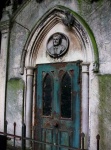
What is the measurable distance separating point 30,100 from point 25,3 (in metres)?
2.47

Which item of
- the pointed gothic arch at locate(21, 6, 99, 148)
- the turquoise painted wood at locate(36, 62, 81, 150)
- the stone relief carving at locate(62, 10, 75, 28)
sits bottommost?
the turquoise painted wood at locate(36, 62, 81, 150)

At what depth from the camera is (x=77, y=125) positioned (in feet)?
16.5

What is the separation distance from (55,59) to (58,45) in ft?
1.05

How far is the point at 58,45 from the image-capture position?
18.0ft

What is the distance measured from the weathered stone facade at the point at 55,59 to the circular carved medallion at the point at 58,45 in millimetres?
93

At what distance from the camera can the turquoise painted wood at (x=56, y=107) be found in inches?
200

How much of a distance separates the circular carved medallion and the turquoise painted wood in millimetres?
250

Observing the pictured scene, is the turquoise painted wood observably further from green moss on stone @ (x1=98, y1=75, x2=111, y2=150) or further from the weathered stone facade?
green moss on stone @ (x1=98, y1=75, x2=111, y2=150)

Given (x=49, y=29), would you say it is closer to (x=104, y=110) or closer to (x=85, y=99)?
(x=85, y=99)

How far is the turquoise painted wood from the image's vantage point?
5.09 metres

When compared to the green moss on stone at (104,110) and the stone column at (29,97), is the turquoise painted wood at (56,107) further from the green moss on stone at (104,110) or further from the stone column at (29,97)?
the green moss on stone at (104,110)

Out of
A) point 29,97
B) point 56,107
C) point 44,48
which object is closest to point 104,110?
point 56,107

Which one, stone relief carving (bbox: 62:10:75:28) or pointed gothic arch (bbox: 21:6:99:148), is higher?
stone relief carving (bbox: 62:10:75:28)

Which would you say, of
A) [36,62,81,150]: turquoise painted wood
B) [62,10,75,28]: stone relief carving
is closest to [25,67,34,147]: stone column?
[36,62,81,150]: turquoise painted wood
